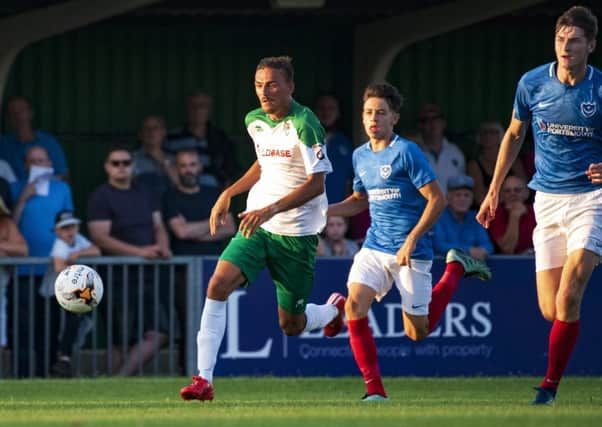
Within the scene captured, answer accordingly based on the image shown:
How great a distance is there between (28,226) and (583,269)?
258 inches

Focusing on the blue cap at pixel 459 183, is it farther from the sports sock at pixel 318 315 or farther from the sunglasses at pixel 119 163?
the sports sock at pixel 318 315

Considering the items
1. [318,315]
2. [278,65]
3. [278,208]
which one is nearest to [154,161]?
[318,315]

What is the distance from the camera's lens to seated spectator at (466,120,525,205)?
648 inches

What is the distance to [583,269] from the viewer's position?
9.66m

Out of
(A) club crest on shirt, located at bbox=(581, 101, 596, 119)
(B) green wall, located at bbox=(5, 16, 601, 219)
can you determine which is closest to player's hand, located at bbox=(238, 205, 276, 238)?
(A) club crest on shirt, located at bbox=(581, 101, 596, 119)

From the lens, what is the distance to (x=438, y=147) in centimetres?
1659

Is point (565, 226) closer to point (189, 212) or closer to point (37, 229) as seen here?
point (189, 212)

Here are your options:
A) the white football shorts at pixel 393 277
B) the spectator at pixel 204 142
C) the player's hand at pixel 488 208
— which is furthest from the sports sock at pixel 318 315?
the spectator at pixel 204 142

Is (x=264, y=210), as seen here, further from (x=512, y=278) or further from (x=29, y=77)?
(x=29, y=77)

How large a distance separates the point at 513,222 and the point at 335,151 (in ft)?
7.34

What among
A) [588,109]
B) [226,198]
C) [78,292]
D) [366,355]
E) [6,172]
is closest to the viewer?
[588,109]

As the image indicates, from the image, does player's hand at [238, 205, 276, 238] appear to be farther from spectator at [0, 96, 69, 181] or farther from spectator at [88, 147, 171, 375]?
spectator at [0, 96, 69, 181]

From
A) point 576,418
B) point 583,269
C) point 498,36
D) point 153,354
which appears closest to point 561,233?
point 583,269

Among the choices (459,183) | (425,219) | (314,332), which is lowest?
(314,332)
